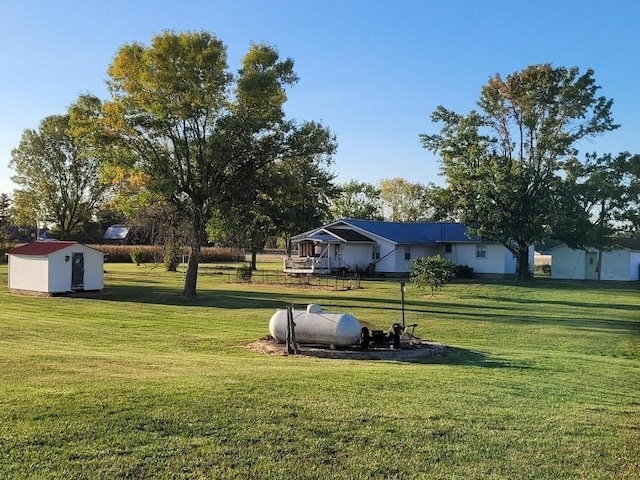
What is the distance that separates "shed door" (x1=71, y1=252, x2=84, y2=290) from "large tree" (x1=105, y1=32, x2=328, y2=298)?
17.0 ft

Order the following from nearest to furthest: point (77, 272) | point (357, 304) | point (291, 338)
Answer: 1. point (291, 338)
2. point (357, 304)
3. point (77, 272)

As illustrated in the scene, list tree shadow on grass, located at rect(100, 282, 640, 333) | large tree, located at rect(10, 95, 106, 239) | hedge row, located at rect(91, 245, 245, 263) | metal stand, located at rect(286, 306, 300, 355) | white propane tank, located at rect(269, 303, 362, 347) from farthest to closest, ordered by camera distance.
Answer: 1. hedge row, located at rect(91, 245, 245, 263)
2. large tree, located at rect(10, 95, 106, 239)
3. tree shadow on grass, located at rect(100, 282, 640, 333)
4. metal stand, located at rect(286, 306, 300, 355)
5. white propane tank, located at rect(269, 303, 362, 347)

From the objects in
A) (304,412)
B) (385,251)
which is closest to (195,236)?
(385,251)

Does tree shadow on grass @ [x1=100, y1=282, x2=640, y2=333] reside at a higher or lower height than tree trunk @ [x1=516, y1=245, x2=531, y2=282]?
lower

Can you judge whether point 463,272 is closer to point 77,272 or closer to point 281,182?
point 281,182

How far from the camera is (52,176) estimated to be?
59.0 meters

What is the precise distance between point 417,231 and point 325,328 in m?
39.5

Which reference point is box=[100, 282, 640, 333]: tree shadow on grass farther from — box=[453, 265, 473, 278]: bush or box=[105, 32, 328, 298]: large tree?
box=[453, 265, 473, 278]: bush

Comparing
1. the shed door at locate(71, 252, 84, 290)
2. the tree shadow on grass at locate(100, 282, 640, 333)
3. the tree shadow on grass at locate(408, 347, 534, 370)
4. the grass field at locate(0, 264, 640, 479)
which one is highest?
the shed door at locate(71, 252, 84, 290)

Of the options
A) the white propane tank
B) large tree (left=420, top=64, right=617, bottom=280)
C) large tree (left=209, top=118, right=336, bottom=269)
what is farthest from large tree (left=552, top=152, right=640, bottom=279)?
the white propane tank

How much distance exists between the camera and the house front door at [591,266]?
160ft

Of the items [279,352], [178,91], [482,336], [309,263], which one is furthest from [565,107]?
[279,352]

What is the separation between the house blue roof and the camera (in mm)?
49875

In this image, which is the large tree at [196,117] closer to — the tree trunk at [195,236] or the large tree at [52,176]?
the tree trunk at [195,236]
